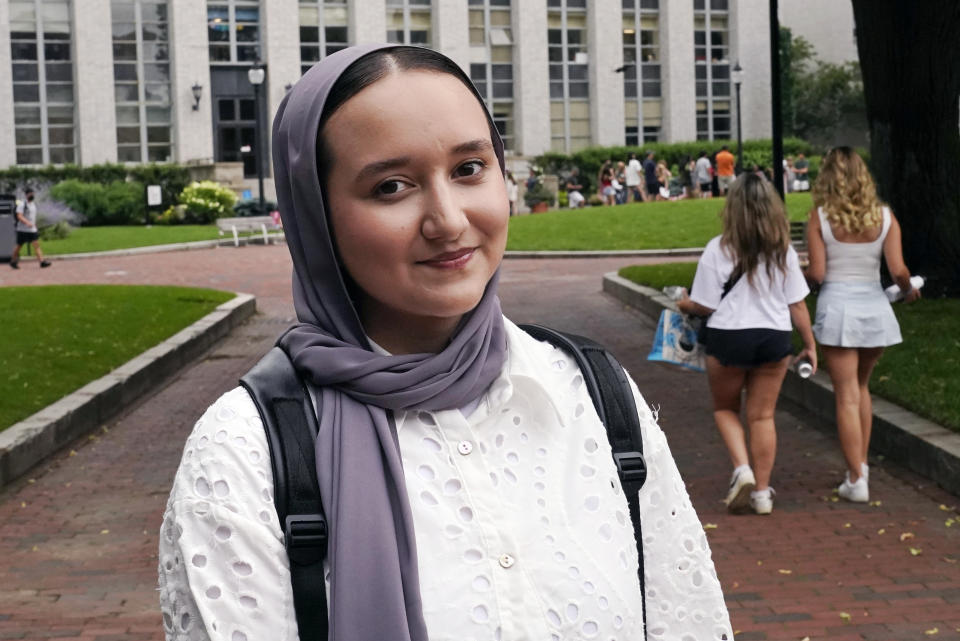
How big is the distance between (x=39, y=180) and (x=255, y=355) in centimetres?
3726

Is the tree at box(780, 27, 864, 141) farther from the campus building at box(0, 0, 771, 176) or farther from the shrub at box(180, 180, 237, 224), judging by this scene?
the shrub at box(180, 180, 237, 224)

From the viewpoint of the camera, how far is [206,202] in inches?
1668

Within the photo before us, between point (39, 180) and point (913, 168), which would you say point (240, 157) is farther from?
point (913, 168)

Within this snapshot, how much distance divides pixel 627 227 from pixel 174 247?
10.7 metres

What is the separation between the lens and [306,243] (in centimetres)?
185

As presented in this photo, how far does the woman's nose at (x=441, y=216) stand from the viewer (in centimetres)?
180

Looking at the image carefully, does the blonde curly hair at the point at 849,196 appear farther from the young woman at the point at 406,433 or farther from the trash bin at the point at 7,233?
the trash bin at the point at 7,233

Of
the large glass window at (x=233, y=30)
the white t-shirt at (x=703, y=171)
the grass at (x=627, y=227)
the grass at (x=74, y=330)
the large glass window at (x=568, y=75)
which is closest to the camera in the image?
the grass at (x=74, y=330)

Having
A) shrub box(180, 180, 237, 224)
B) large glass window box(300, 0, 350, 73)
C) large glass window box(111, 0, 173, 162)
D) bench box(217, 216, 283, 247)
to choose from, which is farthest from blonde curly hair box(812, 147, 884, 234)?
large glass window box(300, 0, 350, 73)

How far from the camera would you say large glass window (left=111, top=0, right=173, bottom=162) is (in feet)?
176

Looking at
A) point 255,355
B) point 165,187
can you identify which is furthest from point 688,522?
point 165,187

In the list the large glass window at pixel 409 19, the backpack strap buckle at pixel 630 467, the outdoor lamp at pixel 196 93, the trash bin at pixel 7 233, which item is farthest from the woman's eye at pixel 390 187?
the large glass window at pixel 409 19

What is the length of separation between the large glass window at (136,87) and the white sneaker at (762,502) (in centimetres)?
4893

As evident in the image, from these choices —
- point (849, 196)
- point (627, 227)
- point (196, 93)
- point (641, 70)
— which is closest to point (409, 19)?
point (196, 93)
